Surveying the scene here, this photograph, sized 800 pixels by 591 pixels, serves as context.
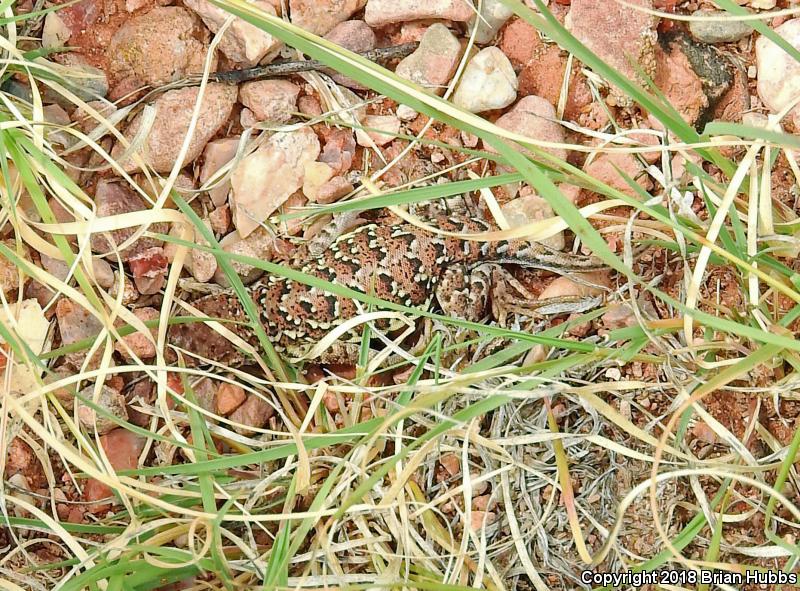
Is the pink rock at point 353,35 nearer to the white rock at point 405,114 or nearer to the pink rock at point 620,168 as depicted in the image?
the white rock at point 405,114

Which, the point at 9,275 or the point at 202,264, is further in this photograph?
the point at 202,264

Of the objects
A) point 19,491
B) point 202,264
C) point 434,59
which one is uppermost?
point 434,59

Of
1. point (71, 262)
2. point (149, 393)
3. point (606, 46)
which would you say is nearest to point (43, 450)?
point (149, 393)

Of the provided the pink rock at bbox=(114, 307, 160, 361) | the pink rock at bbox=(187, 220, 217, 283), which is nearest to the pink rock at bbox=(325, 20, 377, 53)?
the pink rock at bbox=(187, 220, 217, 283)

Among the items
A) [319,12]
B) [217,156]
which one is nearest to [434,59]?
[319,12]

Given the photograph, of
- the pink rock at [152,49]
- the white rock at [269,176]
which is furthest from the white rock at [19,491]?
the pink rock at [152,49]

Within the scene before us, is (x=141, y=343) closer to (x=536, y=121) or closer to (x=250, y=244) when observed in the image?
(x=250, y=244)

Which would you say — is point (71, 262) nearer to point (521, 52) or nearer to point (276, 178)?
point (276, 178)
